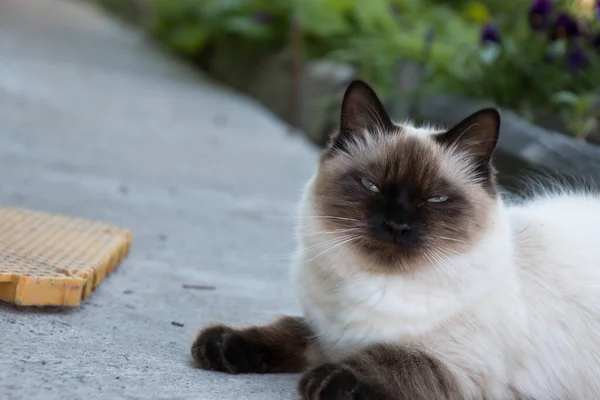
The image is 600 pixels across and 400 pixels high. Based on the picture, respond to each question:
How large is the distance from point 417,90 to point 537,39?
1.04 meters

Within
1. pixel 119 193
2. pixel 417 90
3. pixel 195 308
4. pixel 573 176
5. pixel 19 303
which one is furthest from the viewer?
pixel 417 90

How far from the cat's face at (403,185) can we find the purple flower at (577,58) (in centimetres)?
258

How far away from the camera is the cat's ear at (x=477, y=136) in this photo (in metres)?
2.42

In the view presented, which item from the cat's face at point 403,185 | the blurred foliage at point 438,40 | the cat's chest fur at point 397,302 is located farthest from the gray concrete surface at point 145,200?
the blurred foliage at point 438,40

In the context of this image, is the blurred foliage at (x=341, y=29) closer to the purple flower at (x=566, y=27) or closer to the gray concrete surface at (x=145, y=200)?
the gray concrete surface at (x=145, y=200)

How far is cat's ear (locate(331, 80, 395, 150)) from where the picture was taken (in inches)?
98.3

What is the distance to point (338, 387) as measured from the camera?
209 cm

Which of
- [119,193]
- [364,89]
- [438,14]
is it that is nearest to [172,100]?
[438,14]

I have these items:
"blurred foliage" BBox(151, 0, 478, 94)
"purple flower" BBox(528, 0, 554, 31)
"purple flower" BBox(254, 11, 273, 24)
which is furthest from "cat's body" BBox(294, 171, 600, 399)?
"purple flower" BBox(254, 11, 273, 24)

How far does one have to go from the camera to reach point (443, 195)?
234cm

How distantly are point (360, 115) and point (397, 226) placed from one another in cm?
47

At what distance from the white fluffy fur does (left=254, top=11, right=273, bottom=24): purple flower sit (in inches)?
270

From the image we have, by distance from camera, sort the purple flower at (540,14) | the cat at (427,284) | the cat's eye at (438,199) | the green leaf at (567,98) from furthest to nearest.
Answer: the purple flower at (540,14) < the green leaf at (567,98) < the cat's eye at (438,199) < the cat at (427,284)

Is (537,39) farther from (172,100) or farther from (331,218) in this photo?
(172,100)
